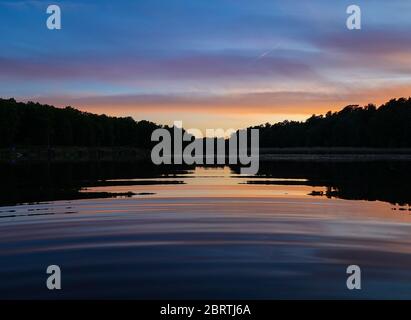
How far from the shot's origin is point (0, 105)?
646ft

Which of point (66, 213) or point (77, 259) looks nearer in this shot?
point (77, 259)

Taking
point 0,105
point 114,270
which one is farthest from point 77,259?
point 0,105

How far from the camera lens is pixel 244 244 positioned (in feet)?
55.5

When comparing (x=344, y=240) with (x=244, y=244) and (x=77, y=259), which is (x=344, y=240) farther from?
(x=77, y=259)

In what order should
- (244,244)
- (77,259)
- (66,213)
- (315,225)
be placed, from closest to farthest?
(77,259) → (244,244) → (315,225) → (66,213)

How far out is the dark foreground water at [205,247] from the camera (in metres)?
12.0

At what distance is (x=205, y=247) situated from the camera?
1642cm

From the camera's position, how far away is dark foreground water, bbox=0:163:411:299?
1200 centimetres

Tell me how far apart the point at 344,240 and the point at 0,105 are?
196045 mm

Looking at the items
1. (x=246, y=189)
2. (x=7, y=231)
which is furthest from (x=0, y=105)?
(x=7, y=231)

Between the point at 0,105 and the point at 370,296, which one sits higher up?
the point at 0,105
